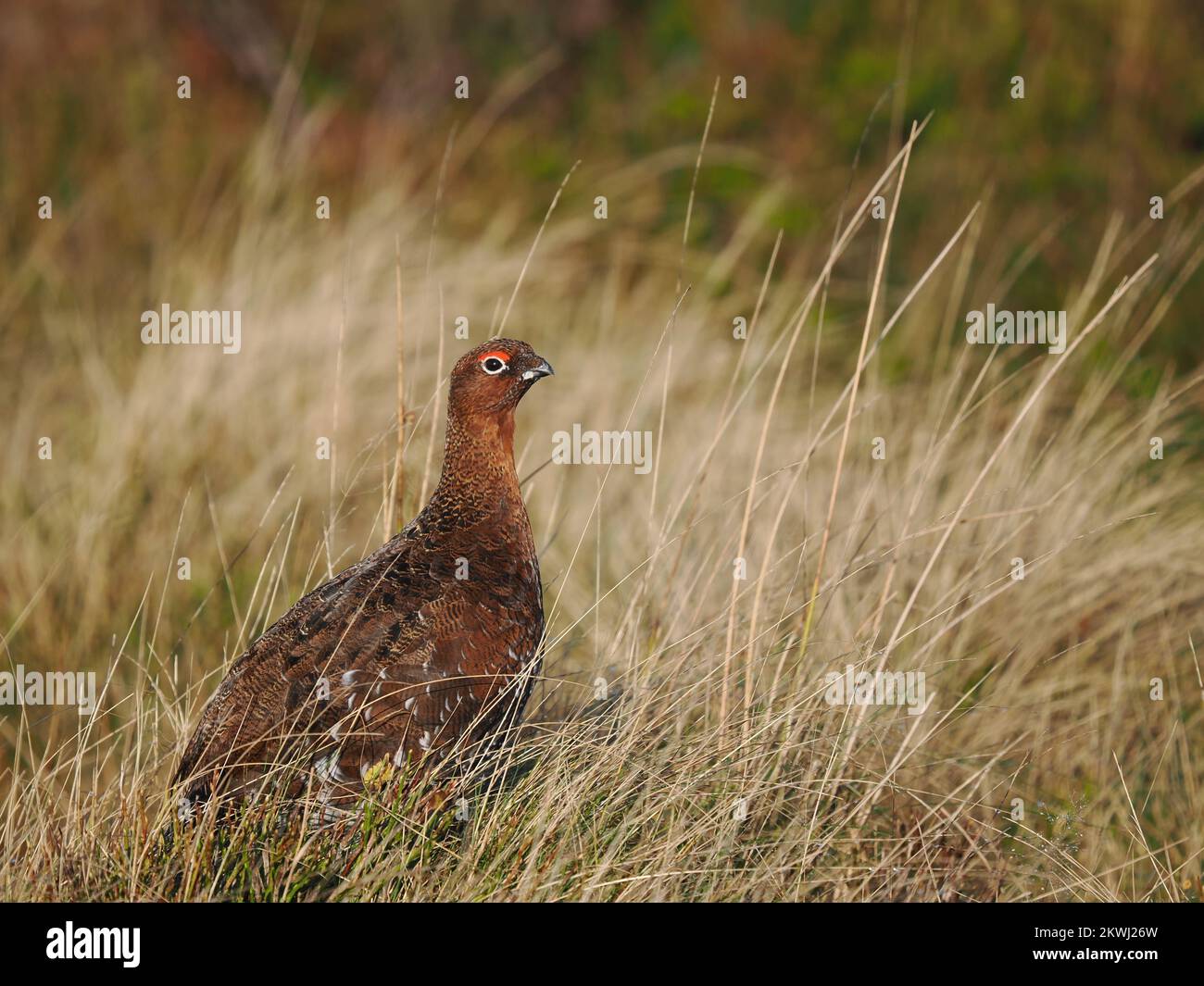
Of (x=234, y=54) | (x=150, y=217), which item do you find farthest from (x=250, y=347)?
(x=234, y=54)

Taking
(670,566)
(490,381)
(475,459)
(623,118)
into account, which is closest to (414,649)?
(475,459)

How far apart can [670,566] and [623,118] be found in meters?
6.34

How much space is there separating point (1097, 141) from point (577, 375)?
412 cm

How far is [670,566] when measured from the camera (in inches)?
152

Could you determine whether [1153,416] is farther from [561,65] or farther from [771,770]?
[561,65]

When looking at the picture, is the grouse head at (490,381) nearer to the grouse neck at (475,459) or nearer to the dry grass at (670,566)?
the grouse neck at (475,459)

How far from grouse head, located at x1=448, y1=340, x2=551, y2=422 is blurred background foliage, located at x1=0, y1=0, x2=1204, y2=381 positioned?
4408mm

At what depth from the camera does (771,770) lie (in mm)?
3107

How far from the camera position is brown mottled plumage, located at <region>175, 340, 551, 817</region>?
2781 mm

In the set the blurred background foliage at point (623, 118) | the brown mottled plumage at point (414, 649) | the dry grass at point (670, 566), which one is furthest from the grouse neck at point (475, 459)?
the blurred background foliage at point (623, 118)

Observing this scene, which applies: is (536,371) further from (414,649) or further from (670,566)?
(670,566)

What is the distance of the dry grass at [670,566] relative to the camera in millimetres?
2836

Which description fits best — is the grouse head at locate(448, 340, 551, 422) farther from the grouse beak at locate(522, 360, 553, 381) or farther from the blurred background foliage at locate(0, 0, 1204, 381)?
the blurred background foliage at locate(0, 0, 1204, 381)

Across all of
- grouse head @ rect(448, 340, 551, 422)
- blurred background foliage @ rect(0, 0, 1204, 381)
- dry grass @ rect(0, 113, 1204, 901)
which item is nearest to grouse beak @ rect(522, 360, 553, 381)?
grouse head @ rect(448, 340, 551, 422)
